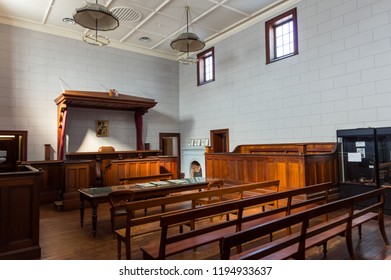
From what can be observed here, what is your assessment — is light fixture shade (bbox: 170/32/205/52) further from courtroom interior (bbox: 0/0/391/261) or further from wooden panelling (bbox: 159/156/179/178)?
wooden panelling (bbox: 159/156/179/178)

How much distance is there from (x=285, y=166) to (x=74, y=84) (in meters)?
6.74

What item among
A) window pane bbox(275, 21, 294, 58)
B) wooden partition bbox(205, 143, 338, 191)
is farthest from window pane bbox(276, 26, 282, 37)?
wooden partition bbox(205, 143, 338, 191)

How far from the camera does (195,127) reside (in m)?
9.72

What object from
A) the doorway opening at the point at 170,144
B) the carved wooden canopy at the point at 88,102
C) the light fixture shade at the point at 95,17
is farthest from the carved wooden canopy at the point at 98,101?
the light fixture shade at the point at 95,17

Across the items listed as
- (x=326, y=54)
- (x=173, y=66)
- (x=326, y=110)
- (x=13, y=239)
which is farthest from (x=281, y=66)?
(x=13, y=239)

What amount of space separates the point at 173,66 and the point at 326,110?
641 cm

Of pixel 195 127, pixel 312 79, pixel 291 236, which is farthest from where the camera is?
pixel 195 127

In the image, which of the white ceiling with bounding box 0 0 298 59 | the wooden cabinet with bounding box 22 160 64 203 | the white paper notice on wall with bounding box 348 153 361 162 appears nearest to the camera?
the white paper notice on wall with bounding box 348 153 361 162

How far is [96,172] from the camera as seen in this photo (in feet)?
20.8

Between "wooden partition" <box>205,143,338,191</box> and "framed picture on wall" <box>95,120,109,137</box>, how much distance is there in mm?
3938

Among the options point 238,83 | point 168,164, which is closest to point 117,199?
point 168,164

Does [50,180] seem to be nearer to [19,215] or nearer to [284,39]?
[19,215]

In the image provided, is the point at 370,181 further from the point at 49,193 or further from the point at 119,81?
the point at 119,81

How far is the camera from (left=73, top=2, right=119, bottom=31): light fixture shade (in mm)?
4500
